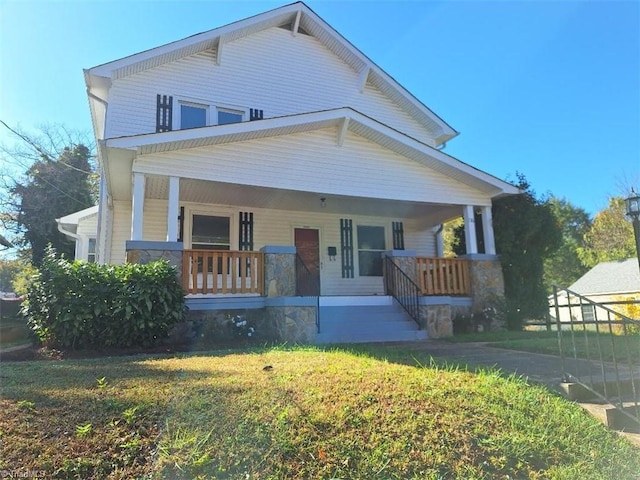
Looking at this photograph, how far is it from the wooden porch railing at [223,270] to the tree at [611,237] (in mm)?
31827

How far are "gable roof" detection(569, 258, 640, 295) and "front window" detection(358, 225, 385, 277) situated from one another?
60.9 feet

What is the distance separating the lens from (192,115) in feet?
37.0

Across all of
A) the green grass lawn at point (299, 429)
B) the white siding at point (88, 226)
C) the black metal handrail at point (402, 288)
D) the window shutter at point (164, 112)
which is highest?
the window shutter at point (164, 112)

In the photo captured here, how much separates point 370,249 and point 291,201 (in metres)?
3.28

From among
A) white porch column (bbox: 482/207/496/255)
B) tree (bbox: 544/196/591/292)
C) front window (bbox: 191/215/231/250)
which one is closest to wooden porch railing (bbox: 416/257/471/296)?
white porch column (bbox: 482/207/496/255)

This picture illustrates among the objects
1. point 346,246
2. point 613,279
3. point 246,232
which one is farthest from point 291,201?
point 613,279

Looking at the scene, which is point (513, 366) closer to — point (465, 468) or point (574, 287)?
point (465, 468)

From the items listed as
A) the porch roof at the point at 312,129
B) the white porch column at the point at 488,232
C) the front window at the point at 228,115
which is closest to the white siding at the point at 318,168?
the porch roof at the point at 312,129

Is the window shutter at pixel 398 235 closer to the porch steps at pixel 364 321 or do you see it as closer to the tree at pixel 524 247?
the tree at pixel 524 247

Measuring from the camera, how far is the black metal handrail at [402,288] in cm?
956

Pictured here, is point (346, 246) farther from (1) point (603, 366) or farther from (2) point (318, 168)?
(1) point (603, 366)

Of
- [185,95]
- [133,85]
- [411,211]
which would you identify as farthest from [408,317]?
[133,85]

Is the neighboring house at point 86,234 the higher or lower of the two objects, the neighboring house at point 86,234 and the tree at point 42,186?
the lower

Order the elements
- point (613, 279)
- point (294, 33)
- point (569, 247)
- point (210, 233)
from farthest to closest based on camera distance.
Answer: point (569, 247)
point (613, 279)
point (294, 33)
point (210, 233)
